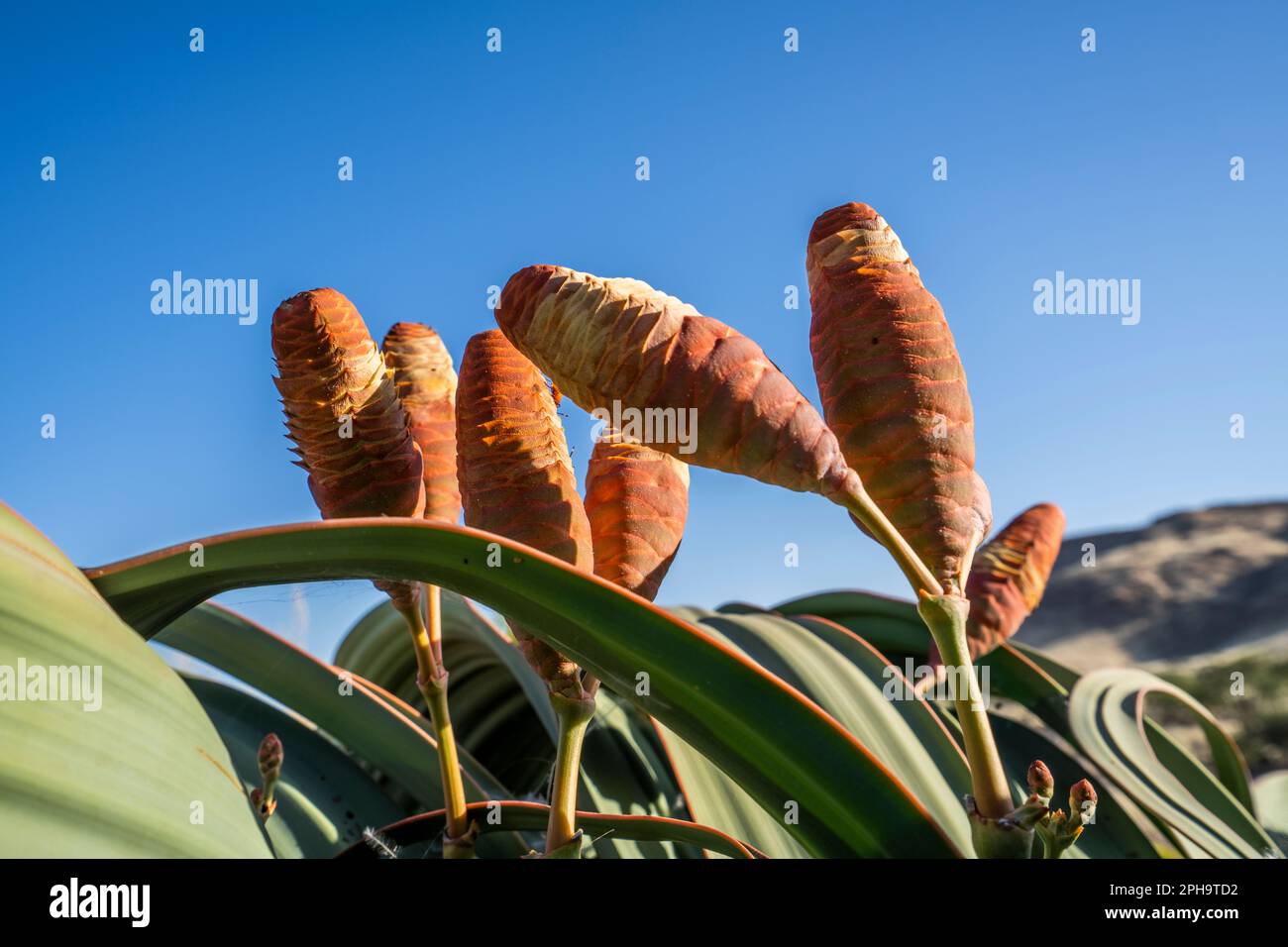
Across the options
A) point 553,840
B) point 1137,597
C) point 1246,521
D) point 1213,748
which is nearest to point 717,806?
point 553,840

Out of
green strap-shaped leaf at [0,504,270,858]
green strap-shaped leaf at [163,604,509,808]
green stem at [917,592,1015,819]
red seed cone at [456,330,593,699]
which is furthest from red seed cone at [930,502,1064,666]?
green strap-shaped leaf at [163,604,509,808]

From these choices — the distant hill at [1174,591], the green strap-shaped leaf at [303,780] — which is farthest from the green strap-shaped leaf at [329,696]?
the distant hill at [1174,591]

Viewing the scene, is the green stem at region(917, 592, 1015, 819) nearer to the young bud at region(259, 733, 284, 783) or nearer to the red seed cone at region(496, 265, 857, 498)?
the red seed cone at region(496, 265, 857, 498)

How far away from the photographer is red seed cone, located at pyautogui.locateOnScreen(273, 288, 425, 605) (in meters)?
0.31

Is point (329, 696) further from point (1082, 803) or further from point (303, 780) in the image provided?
point (1082, 803)

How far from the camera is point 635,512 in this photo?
0.36 meters

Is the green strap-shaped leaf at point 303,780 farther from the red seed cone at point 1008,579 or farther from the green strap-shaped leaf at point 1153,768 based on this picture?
the green strap-shaped leaf at point 1153,768

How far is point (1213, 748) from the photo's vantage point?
37.9 inches

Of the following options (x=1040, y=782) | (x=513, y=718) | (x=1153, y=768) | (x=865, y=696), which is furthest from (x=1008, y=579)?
(x=513, y=718)

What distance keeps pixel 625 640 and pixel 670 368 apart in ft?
0.28

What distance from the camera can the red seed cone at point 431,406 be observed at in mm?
378

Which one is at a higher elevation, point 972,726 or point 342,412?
point 342,412
